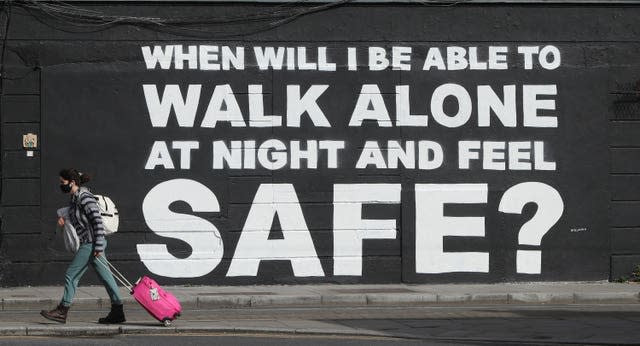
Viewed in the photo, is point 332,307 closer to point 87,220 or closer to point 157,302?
point 157,302

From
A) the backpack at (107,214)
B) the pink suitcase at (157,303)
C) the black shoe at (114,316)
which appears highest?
the backpack at (107,214)

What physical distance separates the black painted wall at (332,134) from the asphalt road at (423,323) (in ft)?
7.44

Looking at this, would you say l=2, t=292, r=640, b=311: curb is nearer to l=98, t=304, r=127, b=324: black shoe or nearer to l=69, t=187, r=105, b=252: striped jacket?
l=98, t=304, r=127, b=324: black shoe

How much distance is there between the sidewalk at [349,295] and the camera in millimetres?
16422

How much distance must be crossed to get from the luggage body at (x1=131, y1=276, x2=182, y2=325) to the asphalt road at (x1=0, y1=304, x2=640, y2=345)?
46cm

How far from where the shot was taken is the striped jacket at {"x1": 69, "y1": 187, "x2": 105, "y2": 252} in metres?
13.4

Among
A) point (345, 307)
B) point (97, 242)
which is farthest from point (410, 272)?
point (97, 242)

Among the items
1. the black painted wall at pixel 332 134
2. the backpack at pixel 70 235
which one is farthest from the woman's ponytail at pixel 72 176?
the black painted wall at pixel 332 134

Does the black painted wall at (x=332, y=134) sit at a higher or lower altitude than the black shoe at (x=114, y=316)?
higher

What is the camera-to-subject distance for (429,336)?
13.1 m

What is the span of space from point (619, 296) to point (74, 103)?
332 inches

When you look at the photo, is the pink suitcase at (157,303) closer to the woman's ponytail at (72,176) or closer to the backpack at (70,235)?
the backpack at (70,235)

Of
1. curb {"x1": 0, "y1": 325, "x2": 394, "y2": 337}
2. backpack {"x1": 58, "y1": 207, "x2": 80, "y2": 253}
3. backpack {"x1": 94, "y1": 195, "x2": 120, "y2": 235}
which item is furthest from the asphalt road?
backpack {"x1": 94, "y1": 195, "x2": 120, "y2": 235}

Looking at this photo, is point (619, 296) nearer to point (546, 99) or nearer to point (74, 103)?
point (546, 99)
